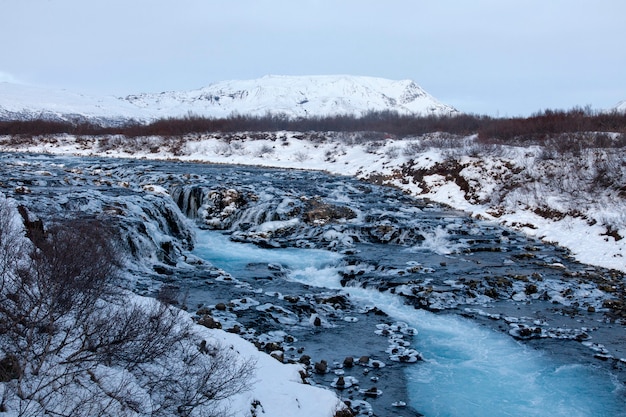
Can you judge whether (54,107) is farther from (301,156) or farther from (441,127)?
(441,127)

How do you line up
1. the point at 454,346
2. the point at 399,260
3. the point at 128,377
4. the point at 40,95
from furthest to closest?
the point at 40,95 < the point at 399,260 < the point at 454,346 < the point at 128,377

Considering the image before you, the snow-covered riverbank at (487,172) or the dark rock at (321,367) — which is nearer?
the dark rock at (321,367)

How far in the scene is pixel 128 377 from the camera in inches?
169

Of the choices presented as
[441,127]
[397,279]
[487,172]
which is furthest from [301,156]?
[397,279]

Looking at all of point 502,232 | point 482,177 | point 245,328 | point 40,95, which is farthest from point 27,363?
point 40,95

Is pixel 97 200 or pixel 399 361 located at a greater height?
pixel 97 200

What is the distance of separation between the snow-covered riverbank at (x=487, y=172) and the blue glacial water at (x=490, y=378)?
6559mm

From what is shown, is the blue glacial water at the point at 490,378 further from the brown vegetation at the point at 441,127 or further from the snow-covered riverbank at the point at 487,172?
the brown vegetation at the point at 441,127

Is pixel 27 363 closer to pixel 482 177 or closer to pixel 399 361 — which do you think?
pixel 399 361

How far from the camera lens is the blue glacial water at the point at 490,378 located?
6.12 m

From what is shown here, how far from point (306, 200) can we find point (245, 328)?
12174mm

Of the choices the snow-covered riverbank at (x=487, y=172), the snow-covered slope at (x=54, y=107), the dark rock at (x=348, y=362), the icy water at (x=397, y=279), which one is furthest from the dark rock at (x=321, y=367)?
the snow-covered slope at (x=54, y=107)

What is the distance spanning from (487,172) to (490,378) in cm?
1775

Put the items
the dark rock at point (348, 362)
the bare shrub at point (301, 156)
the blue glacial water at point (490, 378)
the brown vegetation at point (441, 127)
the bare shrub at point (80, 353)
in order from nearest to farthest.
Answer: the bare shrub at point (80, 353), the blue glacial water at point (490, 378), the dark rock at point (348, 362), the brown vegetation at point (441, 127), the bare shrub at point (301, 156)
